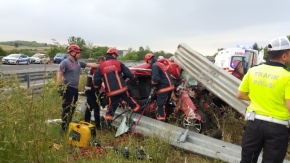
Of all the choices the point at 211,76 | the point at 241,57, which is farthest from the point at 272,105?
the point at 241,57

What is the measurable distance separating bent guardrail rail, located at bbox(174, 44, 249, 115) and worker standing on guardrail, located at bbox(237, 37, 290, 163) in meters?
2.07

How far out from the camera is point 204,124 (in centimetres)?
587

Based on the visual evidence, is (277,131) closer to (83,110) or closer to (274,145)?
(274,145)

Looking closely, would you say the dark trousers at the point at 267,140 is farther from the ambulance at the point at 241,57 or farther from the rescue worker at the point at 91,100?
the ambulance at the point at 241,57

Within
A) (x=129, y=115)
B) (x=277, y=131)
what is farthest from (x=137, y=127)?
(x=277, y=131)

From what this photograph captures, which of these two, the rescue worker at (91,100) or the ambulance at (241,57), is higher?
the ambulance at (241,57)

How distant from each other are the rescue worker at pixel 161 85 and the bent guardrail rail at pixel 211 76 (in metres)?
0.44

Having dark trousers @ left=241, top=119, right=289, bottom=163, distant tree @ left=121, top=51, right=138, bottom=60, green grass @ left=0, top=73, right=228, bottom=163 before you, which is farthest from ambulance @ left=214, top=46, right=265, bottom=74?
distant tree @ left=121, top=51, right=138, bottom=60

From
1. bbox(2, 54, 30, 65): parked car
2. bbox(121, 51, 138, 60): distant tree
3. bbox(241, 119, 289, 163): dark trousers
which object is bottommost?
bbox(2, 54, 30, 65): parked car

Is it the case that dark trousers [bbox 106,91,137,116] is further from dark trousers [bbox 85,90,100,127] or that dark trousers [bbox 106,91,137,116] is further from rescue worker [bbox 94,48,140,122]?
dark trousers [bbox 85,90,100,127]

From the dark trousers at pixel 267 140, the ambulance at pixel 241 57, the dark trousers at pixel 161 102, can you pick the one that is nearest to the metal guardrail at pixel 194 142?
the dark trousers at pixel 161 102

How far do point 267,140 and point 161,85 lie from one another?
10.8ft

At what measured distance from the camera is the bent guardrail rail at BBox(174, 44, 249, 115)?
5375 millimetres

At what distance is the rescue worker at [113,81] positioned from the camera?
6.06 metres
